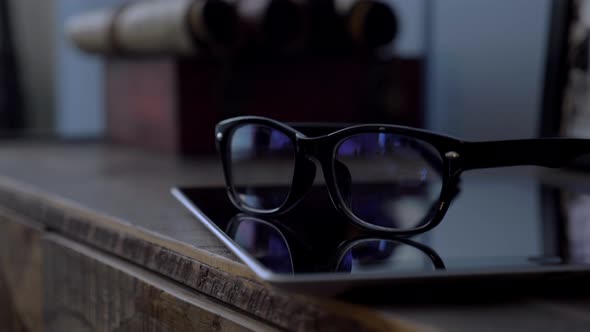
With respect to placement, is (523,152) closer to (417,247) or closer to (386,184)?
(417,247)

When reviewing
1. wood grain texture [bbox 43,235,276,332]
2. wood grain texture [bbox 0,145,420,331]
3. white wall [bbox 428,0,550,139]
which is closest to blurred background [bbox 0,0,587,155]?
white wall [bbox 428,0,550,139]

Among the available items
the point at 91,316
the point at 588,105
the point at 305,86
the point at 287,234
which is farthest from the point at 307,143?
the point at 305,86

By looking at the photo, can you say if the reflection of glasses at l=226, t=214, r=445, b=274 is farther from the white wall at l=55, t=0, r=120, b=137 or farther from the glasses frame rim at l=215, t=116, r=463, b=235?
the white wall at l=55, t=0, r=120, b=137

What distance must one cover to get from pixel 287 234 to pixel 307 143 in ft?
0.14

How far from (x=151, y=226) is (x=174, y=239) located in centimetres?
4

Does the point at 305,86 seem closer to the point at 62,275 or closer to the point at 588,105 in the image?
the point at 588,105

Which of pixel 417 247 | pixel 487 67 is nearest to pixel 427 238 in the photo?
pixel 417 247

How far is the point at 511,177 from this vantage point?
626 mm

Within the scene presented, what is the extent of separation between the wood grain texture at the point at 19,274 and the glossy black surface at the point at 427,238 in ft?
0.41

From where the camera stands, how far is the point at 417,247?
1.01 feet

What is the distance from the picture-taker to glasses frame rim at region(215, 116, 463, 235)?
1.05 feet

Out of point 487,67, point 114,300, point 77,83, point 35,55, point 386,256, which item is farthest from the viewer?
point 35,55

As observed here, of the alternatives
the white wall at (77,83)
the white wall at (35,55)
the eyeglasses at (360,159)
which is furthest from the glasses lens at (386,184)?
the white wall at (35,55)

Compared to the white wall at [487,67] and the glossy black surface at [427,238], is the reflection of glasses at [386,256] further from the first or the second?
the white wall at [487,67]
